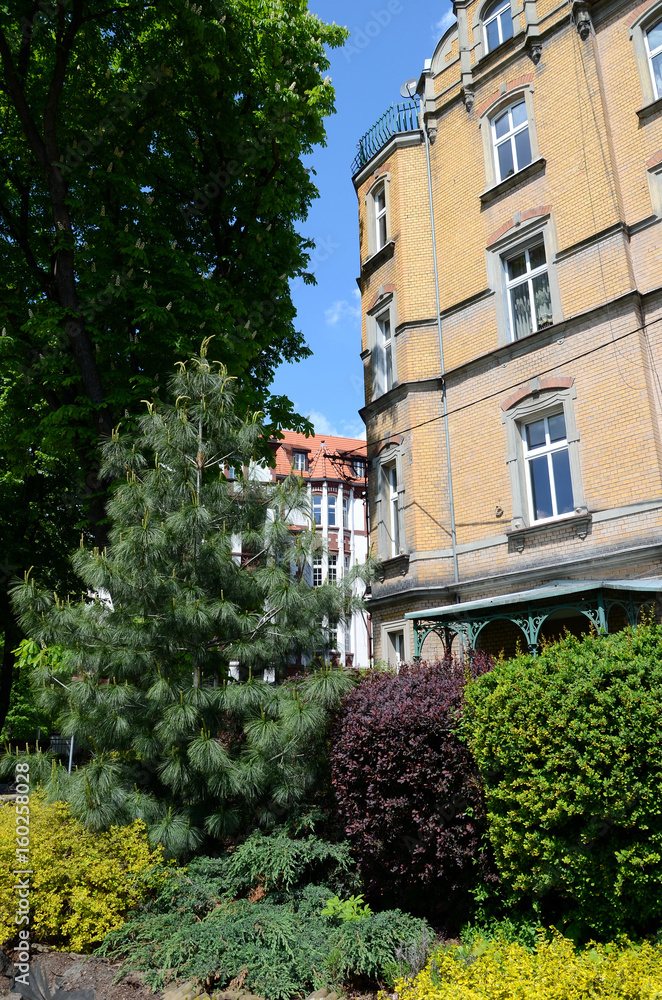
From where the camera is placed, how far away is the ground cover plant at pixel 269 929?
604cm

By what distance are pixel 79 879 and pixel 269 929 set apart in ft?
7.05

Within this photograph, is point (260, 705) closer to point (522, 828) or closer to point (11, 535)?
point (522, 828)

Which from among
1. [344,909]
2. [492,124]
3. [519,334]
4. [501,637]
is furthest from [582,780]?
[492,124]

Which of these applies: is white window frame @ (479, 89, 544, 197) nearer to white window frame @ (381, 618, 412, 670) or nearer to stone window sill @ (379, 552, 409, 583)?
stone window sill @ (379, 552, 409, 583)

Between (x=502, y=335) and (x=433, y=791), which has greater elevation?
(x=502, y=335)

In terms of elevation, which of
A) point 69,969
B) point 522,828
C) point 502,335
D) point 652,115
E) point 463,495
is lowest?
point 69,969

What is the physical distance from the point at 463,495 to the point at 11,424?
899 centimetres

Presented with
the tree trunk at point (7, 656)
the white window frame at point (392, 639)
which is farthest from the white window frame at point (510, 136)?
the tree trunk at point (7, 656)

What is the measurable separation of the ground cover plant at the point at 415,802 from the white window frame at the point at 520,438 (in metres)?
5.41

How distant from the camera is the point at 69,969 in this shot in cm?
662

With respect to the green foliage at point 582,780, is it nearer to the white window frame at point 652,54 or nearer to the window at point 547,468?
the window at point 547,468

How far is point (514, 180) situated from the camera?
46.6 feet

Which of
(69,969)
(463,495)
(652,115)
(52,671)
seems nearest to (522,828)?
(69,969)

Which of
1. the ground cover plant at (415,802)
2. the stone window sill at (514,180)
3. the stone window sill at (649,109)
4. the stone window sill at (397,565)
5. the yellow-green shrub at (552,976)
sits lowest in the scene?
the yellow-green shrub at (552,976)
